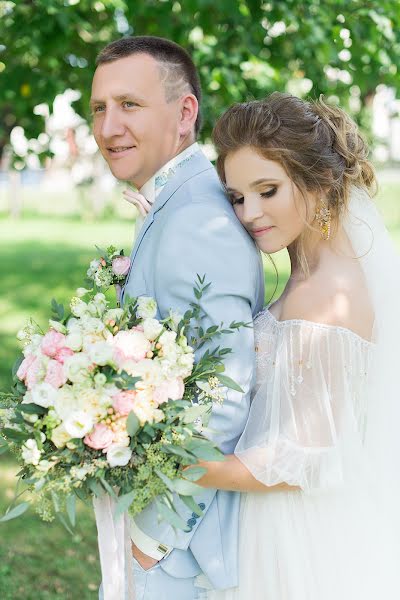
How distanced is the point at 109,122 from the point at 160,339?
A: 904 mm

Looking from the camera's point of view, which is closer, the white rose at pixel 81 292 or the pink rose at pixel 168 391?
the pink rose at pixel 168 391

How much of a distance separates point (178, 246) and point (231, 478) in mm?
697

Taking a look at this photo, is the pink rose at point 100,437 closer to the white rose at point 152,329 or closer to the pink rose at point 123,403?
the pink rose at point 123,403

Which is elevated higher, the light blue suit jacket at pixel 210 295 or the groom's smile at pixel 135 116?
the groom's smile at pixel 135 116

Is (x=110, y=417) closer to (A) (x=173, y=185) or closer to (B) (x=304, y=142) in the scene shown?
(A) (x=173, y=185)

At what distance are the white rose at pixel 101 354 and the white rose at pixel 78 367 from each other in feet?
0.08

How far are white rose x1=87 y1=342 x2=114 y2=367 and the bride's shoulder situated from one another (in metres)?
0.68

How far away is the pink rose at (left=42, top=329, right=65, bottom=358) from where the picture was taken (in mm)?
2277

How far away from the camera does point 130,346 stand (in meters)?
2.23

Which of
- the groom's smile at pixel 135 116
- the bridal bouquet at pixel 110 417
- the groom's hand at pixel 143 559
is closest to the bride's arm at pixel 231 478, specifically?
the bridal bouquet at pixel 110 417

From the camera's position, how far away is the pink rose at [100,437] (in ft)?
7.06

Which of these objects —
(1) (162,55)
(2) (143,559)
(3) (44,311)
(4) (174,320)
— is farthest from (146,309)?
(3) (44,311)

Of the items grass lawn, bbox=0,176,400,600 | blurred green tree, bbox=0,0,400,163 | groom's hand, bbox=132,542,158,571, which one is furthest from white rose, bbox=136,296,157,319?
blurred green tree, bbox=0,0,400,163

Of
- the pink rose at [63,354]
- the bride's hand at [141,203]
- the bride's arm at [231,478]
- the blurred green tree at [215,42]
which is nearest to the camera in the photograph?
the pink rose at [63,354]
